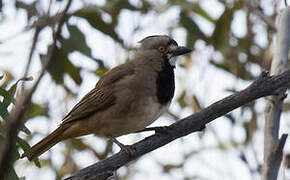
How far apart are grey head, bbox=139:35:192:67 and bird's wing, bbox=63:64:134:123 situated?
12.8 inches

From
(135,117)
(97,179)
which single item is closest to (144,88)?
(135,117)

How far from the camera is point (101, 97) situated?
4473mm

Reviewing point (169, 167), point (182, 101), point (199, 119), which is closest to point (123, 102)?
point (199, 119)

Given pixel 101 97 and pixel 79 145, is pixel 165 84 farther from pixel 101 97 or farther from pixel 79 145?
pixel 79 145

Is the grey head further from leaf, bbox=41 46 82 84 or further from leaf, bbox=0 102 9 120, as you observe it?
leaf, bbox=0 102 9 120

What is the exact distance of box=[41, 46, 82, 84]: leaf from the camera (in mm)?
4328

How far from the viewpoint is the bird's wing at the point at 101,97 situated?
4406mm

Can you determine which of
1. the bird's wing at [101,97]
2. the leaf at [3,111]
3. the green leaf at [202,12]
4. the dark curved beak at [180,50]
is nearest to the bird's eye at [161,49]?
the dark curved beak at [180,50]

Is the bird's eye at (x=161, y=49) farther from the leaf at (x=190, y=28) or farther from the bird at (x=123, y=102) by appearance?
the leaf at (x=190, y=28)

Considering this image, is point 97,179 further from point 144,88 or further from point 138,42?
point 138,42

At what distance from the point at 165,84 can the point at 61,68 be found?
2.84 feet

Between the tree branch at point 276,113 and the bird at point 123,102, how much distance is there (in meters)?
1.07

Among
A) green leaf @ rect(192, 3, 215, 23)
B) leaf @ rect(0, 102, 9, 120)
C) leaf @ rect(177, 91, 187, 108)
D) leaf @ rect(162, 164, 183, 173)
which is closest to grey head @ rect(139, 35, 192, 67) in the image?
green leaf @ rect(192, 3, 215, 23)

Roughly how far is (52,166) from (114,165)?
214cm
